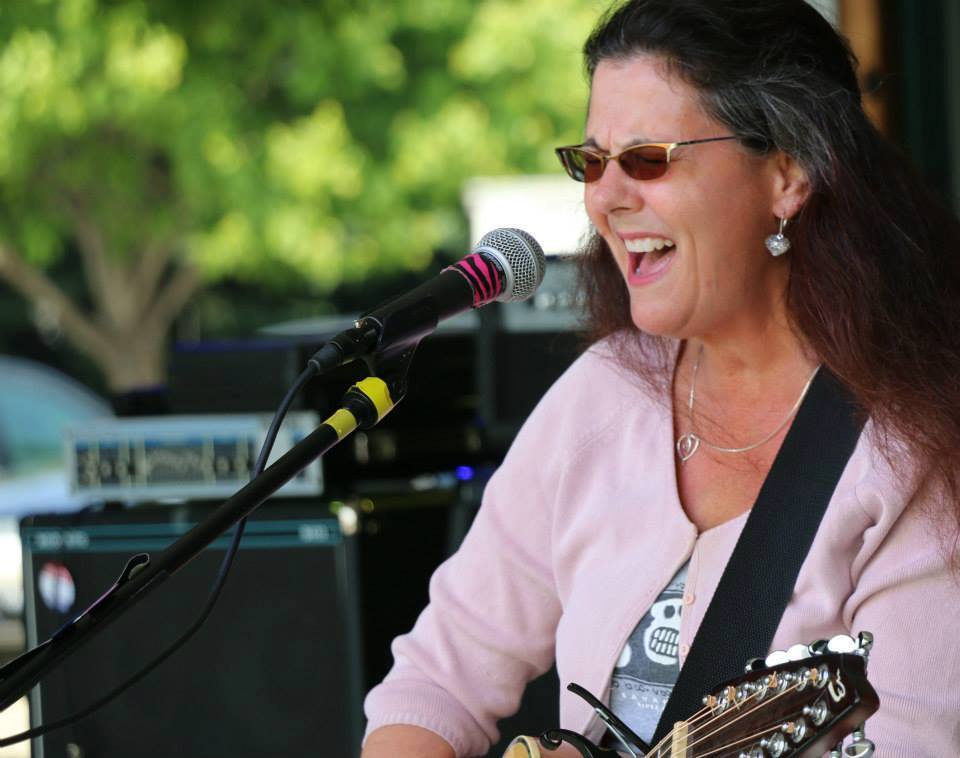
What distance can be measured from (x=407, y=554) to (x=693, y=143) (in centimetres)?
127

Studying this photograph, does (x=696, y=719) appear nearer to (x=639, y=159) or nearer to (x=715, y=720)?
(x=715, y=720)

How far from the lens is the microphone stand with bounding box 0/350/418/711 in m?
1.29

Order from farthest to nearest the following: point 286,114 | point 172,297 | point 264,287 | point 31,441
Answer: point 264,287 < point 172,297 < point 31,441 < point 286,114

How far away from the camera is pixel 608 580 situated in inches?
78.4

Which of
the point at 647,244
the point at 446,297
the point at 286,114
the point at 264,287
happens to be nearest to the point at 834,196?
the point at 647,244

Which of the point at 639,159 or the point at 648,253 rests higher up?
the point at 639,159

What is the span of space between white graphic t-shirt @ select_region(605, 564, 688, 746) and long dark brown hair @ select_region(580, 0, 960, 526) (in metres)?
Answer: 0.39

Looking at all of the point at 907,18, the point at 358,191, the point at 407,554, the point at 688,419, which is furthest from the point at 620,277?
the point at 358,191

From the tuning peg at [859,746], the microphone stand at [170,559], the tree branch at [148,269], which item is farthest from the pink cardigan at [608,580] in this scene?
the tree branch at [148,269]

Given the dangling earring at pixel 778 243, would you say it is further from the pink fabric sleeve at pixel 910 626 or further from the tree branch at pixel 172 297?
the tree branch at pixel 172 297

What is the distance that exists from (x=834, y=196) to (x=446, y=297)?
0.67 meters

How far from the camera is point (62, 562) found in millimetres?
2863

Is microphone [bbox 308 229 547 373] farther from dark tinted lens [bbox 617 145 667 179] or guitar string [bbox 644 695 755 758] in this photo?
guitar string [bbox 644 695 755 758]

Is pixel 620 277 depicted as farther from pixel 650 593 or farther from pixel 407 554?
pixel 407 554
